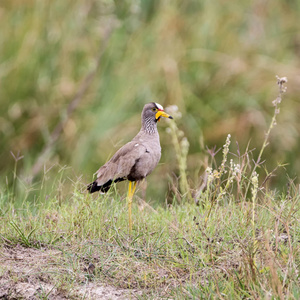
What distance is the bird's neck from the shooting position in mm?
4203

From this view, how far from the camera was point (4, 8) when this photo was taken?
7.16 m

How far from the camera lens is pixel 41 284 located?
3346mm

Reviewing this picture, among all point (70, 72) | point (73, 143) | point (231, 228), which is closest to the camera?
point (231, 228)

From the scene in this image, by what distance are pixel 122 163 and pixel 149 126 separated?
14.9 inches

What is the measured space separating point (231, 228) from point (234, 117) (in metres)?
3.05

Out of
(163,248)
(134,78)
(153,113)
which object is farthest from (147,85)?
(163,248)

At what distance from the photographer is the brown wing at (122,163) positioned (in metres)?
3.93

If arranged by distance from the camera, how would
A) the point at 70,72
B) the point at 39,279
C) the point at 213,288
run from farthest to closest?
1. the point at 70,72
2. the point at 39,279
3. the point at 213,288

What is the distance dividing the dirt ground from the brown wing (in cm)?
61

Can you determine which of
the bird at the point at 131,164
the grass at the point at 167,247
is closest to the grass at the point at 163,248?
the grass at the point at 167,247

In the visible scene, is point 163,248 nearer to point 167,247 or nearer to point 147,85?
point 167,247

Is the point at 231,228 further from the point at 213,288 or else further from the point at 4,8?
the point at 4,8

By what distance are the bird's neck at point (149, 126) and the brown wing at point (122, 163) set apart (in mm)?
183

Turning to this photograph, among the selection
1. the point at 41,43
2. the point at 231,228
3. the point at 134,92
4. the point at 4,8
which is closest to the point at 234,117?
the point at 134,92
